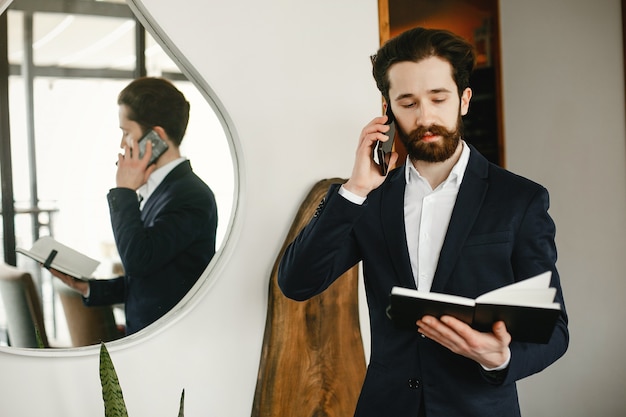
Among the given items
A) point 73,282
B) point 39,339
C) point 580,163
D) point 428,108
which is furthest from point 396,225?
point 580,163

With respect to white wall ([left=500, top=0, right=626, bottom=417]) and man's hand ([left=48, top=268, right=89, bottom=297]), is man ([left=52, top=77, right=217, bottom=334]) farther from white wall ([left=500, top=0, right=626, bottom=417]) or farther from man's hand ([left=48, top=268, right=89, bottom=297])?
white wall ([left=500, top=0, right=626, bottom=417])

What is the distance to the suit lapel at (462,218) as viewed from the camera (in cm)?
158

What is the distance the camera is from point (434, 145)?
1.70 meters

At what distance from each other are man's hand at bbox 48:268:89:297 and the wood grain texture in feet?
1.92

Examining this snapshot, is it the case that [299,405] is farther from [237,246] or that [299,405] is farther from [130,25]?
[130,25]

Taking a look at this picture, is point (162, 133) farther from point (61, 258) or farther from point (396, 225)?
point (396, 225)

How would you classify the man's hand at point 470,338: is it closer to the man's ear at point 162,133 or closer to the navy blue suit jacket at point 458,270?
Result: the navy blue suit jacket at point 458,270

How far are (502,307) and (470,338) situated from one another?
12 cm

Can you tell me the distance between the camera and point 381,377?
1664 millimetres

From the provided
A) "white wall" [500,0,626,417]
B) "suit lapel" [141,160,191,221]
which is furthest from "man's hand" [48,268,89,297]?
"white wall" [500,0,626,417]

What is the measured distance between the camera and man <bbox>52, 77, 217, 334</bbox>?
6.40 ft

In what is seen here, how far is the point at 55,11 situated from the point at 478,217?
4.29 feet

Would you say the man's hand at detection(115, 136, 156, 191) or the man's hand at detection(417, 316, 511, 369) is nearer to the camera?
the man's hand at detection(417, 316, 511, 369)

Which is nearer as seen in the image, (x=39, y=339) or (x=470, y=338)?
(x=470, y=338)
